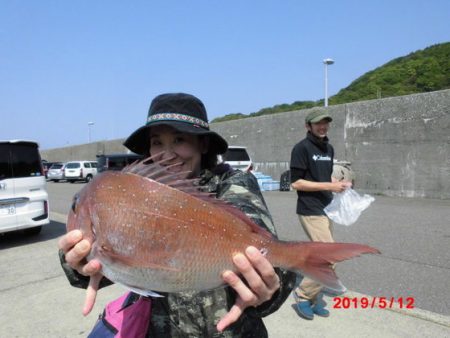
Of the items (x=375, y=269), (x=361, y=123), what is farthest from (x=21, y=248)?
(x=361, y=123)

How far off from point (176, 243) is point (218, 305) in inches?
18.2

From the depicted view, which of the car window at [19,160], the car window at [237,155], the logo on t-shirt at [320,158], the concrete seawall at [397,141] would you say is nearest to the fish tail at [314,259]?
the logo on t-shirt at [320,158]

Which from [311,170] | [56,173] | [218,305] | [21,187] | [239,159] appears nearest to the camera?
[218,305]

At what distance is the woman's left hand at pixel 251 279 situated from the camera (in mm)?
1344

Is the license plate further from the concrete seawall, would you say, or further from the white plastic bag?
the concrete seawall

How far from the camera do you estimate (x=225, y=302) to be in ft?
5.43

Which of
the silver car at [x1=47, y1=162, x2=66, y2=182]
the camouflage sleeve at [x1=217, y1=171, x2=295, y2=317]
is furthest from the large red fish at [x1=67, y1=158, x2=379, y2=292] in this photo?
the silver car at [x1=47, y1=162, x2=66, y2=182]

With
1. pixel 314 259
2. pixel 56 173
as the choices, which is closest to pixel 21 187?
pixel 314 259

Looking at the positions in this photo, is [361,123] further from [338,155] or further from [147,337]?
[147,337]

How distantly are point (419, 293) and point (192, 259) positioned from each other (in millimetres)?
4052

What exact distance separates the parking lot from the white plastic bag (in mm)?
982

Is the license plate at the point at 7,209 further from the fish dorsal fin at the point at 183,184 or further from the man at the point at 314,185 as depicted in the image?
the fish dorsal fin at the point at 183,184

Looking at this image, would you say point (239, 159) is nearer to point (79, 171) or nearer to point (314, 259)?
point (314, 259)

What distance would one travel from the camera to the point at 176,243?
1355mm
